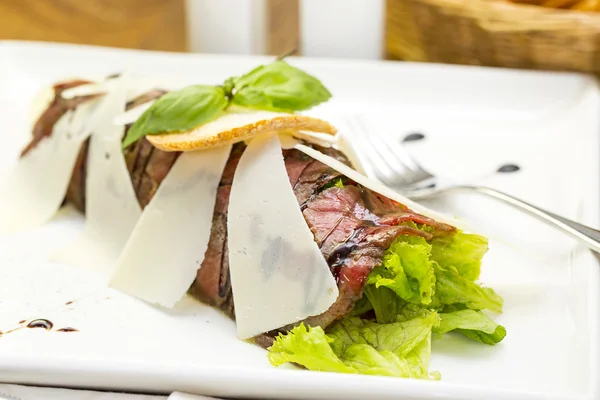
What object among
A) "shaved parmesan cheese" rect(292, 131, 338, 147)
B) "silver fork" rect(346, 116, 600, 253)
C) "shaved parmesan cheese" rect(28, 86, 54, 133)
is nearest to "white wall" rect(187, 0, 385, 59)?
"silver fork" rect(346, 116, 600, 253)

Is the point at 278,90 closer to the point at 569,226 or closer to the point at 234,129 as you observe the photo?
the point at 234,129

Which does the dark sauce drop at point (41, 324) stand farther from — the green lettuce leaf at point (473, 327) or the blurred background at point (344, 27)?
the blurred background at point (344, 27)

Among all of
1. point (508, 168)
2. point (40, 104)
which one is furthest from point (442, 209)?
point (40, 104)

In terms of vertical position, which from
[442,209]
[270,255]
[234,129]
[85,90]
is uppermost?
[234,129]

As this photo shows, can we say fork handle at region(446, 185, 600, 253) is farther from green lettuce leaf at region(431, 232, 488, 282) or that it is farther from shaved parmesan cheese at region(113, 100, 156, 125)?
shaved parmesan cheese at region(113, 100, 156, 125)

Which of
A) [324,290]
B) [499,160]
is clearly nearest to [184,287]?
[324,290]

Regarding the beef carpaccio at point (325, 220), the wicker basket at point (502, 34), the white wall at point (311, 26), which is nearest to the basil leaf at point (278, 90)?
the beef carpaccio at point (325, 220)
